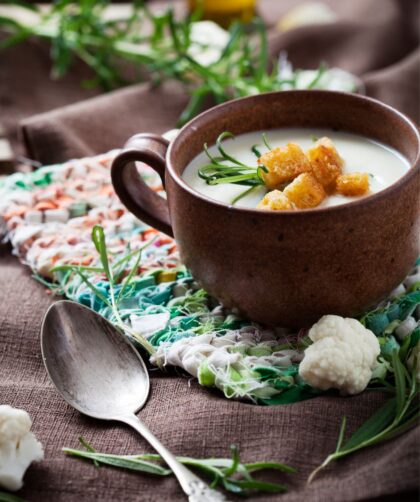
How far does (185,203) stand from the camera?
1.10 meters

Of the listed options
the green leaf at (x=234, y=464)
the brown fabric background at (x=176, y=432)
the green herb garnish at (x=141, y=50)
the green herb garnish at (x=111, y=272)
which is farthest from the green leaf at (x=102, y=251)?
the green herb garnish at (x=141, y=50)

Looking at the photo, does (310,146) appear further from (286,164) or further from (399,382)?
(399,382)

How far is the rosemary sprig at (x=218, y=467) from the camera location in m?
0.93

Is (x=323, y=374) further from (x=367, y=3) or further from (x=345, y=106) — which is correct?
(x=367, y=3)

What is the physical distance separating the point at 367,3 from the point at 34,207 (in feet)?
3.99

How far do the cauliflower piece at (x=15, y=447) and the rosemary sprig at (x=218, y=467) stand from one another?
45 mm

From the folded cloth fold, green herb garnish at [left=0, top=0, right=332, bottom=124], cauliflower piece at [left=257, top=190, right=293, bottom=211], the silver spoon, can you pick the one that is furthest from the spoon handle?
green herb garnish at [left=0, top=0, right=332, bottom=124]

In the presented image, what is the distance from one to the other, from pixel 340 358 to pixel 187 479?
24 centimetres

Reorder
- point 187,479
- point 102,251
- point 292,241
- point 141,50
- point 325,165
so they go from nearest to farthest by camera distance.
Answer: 1. point 187,479
2. point 292,241
3. point 325,165
4. point 102,251
5. point 141,50

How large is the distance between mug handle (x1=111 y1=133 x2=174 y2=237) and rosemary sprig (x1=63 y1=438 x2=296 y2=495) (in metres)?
0.38

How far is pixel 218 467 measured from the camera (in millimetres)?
965

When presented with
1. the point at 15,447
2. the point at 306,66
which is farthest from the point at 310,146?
the point at 306,66

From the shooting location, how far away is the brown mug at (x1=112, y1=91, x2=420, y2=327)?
3.41ft

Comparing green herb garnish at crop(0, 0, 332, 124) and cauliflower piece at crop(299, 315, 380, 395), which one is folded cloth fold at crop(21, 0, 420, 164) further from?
cauliflower piece at crop(299, 315, 380, 395)
